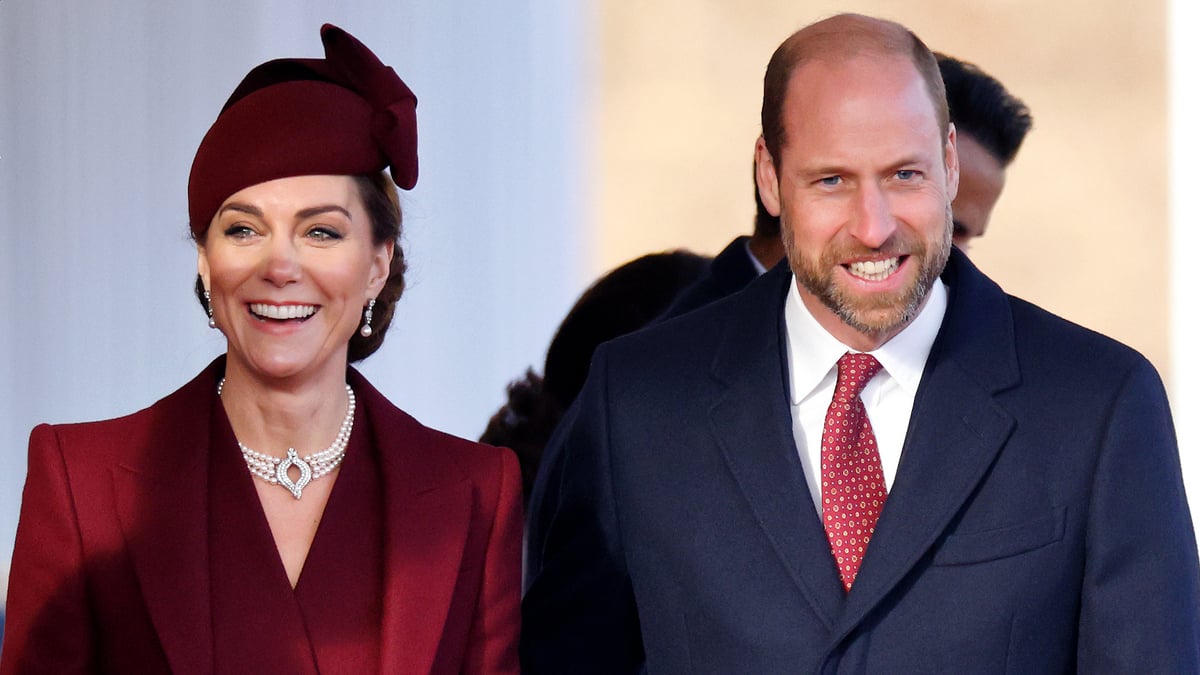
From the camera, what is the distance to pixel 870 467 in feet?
7.87

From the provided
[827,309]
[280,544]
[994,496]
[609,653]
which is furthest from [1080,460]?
[280,544]

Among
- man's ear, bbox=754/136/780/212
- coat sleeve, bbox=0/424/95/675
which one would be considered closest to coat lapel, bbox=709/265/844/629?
man's ear, bbox=754/136/780/212

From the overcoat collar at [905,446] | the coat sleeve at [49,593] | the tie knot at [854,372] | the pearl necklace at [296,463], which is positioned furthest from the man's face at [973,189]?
the coat sleeve at [49,593]

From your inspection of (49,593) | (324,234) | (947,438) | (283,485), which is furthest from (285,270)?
(947,438)

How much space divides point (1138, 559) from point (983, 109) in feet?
5.54

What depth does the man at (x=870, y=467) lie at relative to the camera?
2309 millimetres

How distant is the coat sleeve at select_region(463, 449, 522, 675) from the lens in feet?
8.09

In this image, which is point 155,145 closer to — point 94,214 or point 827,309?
point 94,214

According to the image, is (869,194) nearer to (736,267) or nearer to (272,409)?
(272,409)

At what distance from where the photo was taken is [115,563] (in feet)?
Result: 7.59

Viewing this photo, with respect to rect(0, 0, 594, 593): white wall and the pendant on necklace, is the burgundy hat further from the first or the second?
rect(0, 0, 594, 593): white wall

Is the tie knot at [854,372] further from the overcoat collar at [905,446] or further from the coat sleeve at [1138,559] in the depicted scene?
the coat sleeve at [1138,559]

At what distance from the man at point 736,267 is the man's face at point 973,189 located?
1.47 feet

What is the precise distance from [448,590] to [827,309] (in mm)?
640
